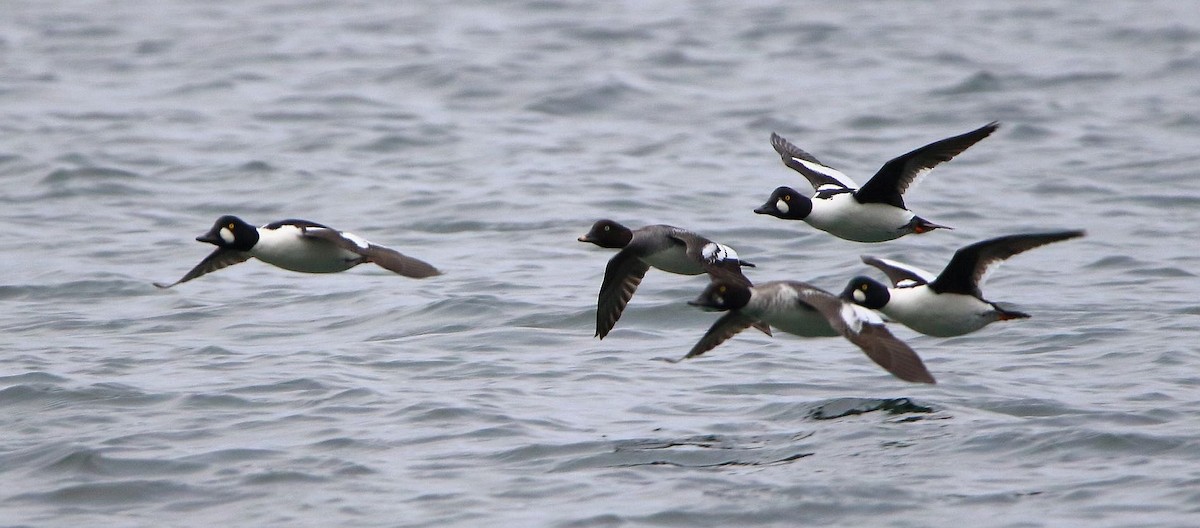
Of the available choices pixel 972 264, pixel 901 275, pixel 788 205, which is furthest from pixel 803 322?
pixel 788 205

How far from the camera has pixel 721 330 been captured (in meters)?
9.82

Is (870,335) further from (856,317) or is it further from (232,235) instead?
(232,235)

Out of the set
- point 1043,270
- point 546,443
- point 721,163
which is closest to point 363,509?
point 546,443

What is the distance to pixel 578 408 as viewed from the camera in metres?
10.0

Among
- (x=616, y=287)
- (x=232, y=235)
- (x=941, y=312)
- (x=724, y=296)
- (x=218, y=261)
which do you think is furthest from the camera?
(x=218, y=261)

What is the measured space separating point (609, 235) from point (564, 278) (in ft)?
10.4

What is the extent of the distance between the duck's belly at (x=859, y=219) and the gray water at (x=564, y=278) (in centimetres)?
96

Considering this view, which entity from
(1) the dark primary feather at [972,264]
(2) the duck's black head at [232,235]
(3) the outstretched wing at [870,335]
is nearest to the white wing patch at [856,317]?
(3) the outstretched wing at [870,335]

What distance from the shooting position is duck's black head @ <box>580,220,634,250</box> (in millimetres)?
10398

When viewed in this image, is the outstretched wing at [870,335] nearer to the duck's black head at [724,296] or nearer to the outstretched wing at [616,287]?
the duck's black head at [724,296]

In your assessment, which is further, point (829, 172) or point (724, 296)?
point (829, 172)

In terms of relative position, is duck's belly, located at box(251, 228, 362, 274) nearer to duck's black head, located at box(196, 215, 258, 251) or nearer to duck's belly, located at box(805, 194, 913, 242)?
duck's black head, located at box(196, 215, 258, 251)

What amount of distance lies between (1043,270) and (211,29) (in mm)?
17840

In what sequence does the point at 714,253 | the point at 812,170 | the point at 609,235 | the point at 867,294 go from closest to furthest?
the point at 867,294 → the point at 714,253 → the point at 609,235 → the point at 812,170
